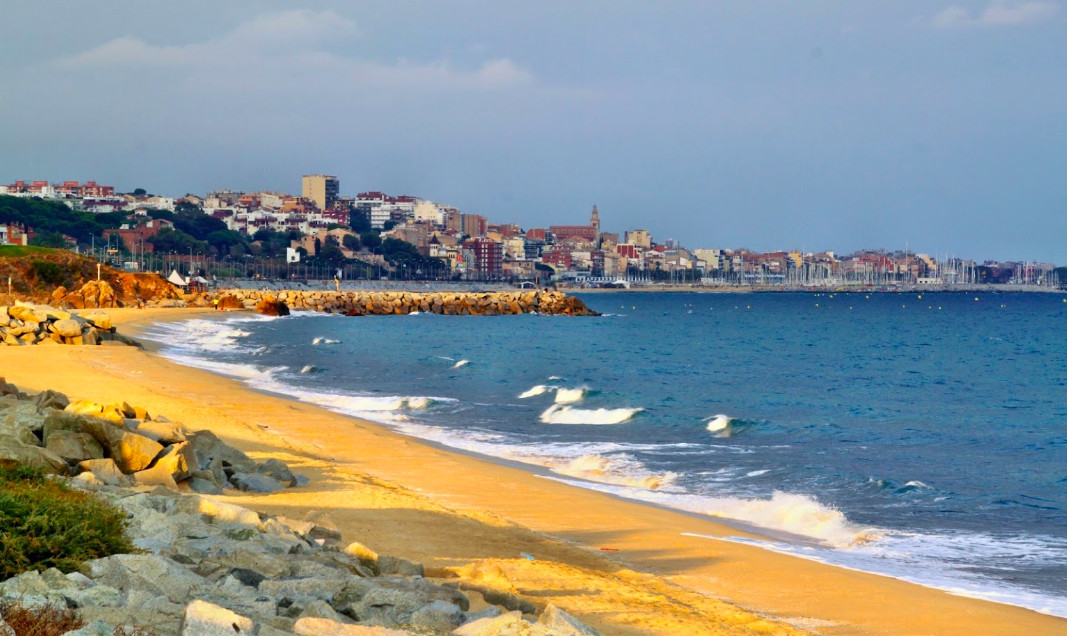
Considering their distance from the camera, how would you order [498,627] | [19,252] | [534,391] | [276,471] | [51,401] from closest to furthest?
[498,627] → [51,401] → [276,471] → [534,391] → [19,252]

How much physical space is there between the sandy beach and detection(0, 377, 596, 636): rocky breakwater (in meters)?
1.07

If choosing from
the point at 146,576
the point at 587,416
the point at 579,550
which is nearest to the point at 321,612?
the point at 146,576

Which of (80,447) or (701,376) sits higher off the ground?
(80,447)

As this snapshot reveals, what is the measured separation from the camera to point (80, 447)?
950cm

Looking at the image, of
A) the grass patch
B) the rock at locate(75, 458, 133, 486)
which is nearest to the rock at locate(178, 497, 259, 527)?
the rock at locate(75, 458, 133, 486)

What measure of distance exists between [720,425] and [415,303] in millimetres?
84841

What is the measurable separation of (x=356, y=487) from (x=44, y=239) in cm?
14514

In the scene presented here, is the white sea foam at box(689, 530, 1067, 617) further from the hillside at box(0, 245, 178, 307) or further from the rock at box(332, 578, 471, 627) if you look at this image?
the hillside at box(0, 245, 178, 307)

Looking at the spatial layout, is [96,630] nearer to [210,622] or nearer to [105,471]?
[210,622]

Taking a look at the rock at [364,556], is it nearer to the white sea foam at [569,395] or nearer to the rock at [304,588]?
the rock at [304,588]

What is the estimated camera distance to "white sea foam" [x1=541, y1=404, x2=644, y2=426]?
76.5 ft

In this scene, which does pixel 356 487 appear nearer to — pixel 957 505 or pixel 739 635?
pixel 739 635

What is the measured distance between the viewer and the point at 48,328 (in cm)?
3259

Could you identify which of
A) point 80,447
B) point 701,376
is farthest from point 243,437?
point 701,376
